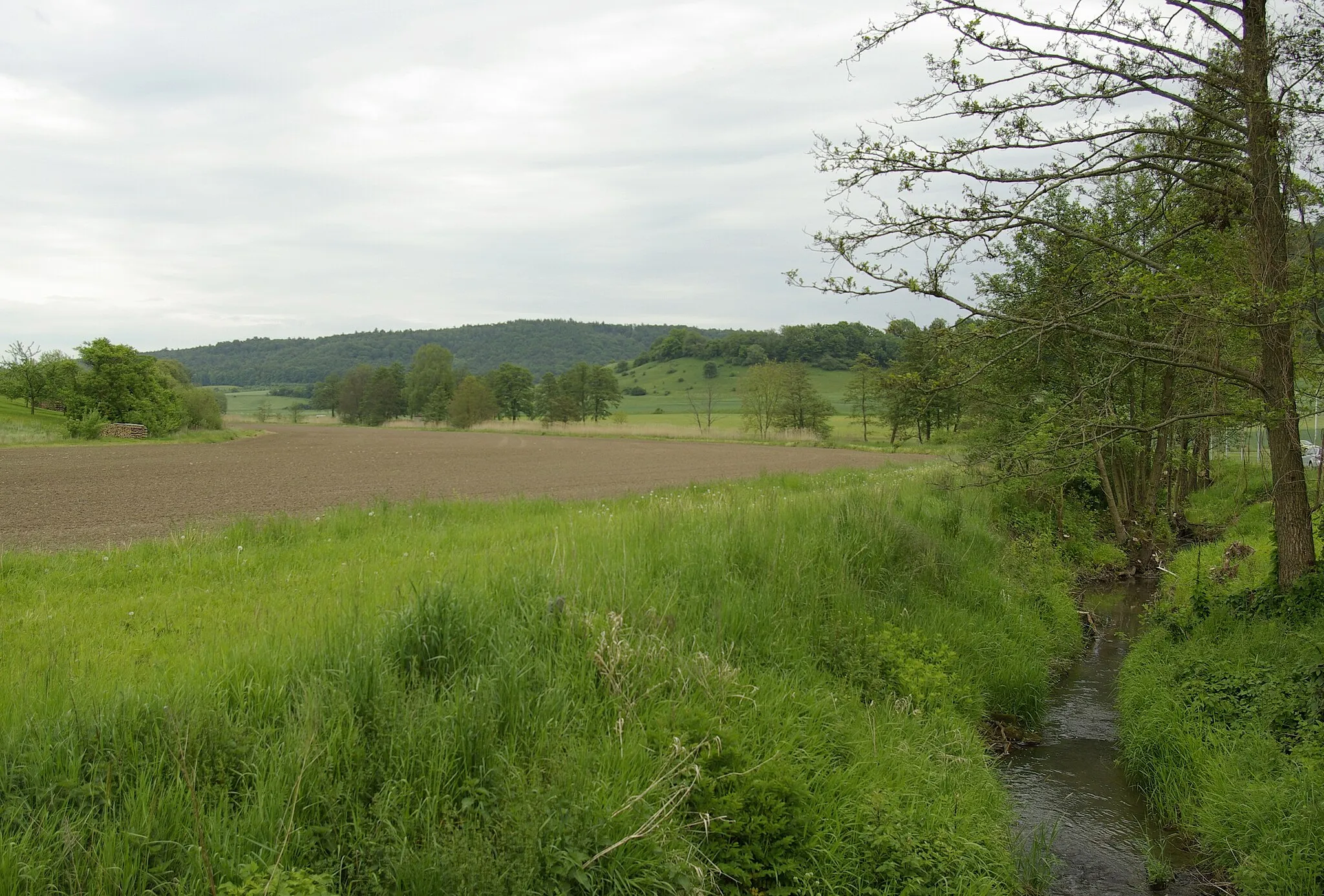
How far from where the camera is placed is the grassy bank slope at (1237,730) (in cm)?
517

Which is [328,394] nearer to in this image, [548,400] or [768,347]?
[548,400]

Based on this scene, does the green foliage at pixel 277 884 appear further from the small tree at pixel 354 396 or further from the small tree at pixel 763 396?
the small tree at pixel 354 396

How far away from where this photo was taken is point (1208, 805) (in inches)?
237

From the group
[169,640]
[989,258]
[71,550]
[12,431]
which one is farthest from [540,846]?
[12,431]

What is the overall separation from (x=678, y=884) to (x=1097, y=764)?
5803 mm

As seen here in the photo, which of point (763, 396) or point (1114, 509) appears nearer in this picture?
point (1114, 509)

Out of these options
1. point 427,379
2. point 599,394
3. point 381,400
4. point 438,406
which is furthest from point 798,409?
point 381,400

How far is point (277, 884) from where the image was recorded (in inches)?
117

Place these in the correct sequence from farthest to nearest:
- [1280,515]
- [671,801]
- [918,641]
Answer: [1280,515] → [918,641] → [671,801]

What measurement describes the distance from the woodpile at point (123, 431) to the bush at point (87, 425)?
32cm

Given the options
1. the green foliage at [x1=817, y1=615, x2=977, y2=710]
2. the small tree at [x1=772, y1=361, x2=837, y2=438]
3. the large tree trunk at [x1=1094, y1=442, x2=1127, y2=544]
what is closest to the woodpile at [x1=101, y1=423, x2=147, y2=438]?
the green foliage at [x1=817, y1=615, x2=977, y2=710]

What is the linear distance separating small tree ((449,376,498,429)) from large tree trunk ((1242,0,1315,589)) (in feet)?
310

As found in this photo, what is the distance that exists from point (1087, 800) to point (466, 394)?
95.8 m

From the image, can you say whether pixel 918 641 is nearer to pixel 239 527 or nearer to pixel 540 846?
pixel 540 846
